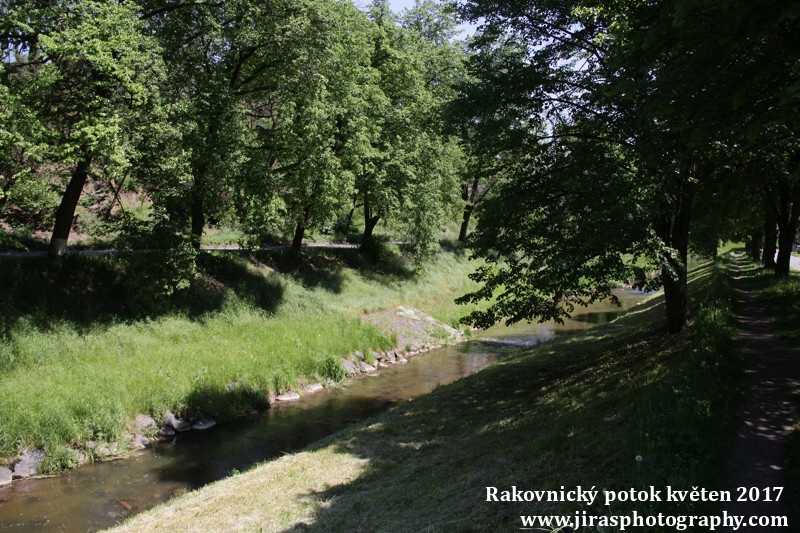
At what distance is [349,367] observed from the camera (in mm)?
21484

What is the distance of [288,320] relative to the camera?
23.7 meters

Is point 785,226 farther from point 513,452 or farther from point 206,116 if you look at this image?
point 206,116

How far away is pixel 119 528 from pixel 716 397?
9868mm

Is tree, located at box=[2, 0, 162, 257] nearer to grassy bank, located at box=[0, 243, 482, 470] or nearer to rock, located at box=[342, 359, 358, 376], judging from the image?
grassy bank, located at box=[0, 243, 482, 470]

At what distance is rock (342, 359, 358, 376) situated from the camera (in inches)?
836

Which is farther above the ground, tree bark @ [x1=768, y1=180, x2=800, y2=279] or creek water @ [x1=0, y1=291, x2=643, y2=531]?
tree bark @ [x1=768, y1=180, x2=800, y2=279]

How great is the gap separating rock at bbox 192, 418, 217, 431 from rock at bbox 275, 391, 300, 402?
2.68 m

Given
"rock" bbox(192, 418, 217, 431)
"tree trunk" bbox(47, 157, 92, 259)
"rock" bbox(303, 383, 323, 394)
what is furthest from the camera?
"rock" bbox(303, 383, 323, 394)

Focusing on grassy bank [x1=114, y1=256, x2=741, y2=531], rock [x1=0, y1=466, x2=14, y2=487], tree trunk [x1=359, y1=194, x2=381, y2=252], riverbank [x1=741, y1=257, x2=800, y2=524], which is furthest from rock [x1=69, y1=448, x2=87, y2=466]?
tree trunk [x1=359, y1=194, x2=381, y2=252]

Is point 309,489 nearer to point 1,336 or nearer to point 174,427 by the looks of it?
point 174,427

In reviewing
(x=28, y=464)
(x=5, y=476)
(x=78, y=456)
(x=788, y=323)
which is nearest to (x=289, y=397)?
(x=78, y=456)

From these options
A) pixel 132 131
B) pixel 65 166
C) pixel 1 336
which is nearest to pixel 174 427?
pixel 1 336

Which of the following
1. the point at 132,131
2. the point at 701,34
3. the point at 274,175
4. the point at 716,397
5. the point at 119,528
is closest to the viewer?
the point at 701,34

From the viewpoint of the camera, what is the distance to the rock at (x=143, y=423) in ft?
48.1
